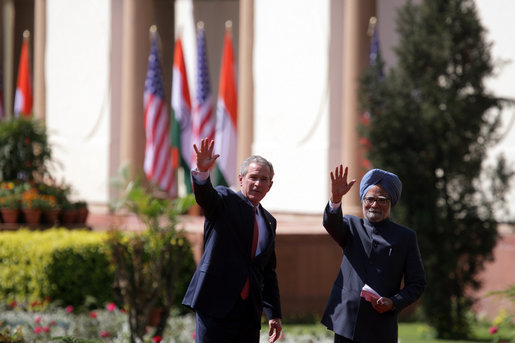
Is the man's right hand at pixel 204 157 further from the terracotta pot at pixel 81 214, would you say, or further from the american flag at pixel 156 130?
the american flag at pixel 156 130

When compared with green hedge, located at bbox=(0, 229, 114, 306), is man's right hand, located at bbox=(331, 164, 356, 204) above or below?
above

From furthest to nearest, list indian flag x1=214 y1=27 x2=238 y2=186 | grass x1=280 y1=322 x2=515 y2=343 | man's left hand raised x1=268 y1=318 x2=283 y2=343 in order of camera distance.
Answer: indian flag x1=214 y1=27 x2=238 y2=186, grass x1=280 y1=322 x2=515 y2=343, man's left hand raised x1=268 y1=318 x2=283 y2=343

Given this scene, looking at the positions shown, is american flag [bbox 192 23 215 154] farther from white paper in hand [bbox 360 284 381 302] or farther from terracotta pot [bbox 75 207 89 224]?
white paper in hand [bbox 360 284 381 302]

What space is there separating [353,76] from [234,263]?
27.5ft

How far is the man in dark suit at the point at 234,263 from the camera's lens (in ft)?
16.1

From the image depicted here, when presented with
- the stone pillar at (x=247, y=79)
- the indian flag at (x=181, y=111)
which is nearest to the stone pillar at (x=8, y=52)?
the indian flag at (x=181, y=111)

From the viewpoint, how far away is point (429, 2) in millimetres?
10000

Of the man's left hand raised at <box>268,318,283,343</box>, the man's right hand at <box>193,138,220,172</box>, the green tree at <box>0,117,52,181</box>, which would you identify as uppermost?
the man's right hand at <box>193,138,220,172</box>

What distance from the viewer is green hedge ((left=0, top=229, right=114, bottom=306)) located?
1081 cm

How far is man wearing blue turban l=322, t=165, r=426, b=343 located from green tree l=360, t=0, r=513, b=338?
16.8 feet

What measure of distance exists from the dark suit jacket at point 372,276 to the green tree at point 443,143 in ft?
16.7

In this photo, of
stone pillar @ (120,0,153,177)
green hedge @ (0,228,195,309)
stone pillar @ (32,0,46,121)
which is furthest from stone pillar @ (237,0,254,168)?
stone pillar @ (32,0,46,121)

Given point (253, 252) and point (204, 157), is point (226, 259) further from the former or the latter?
point (204, 157)

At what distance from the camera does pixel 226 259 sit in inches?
195
